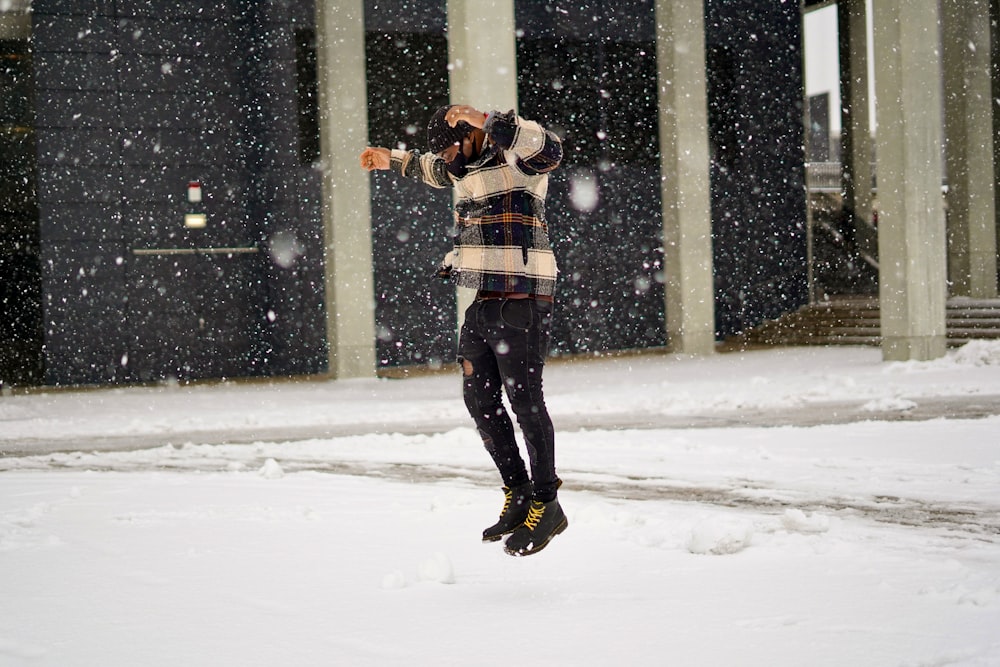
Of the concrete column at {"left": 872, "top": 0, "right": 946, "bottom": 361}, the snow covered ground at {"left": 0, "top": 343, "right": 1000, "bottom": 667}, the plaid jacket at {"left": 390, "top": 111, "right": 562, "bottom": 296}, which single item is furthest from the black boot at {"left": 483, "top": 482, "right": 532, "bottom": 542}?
the concrete column at {"left": 872, "top": 0, "right": 946, "bottom": 361}

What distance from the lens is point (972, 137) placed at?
23344mm

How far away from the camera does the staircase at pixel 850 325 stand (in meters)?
19.6

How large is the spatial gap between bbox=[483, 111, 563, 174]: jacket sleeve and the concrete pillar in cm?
2430

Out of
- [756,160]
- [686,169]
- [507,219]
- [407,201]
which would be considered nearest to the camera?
[507,219]

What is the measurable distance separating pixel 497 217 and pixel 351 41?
13.9m

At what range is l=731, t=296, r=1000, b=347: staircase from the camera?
19562 millimetres

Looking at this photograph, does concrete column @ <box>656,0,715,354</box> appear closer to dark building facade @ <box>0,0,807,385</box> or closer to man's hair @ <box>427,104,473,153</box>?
dark building facade @ <box>0,0,807,385</box>

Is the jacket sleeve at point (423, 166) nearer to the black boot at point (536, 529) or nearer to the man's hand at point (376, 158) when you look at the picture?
the man's hand at point (376, 158)

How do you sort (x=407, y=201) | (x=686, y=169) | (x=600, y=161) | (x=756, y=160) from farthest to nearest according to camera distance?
(x=756, y=160) → (x=600, y=161) → (x=407, y=201) → (x=686, y=169)

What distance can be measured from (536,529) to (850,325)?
19273 millimetres

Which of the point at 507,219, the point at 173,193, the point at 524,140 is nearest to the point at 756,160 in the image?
the point at 173,193

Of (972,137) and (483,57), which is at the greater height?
(972,137)

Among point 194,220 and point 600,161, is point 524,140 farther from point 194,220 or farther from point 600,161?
point 600,161

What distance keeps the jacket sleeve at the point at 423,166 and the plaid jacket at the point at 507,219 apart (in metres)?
0.16
